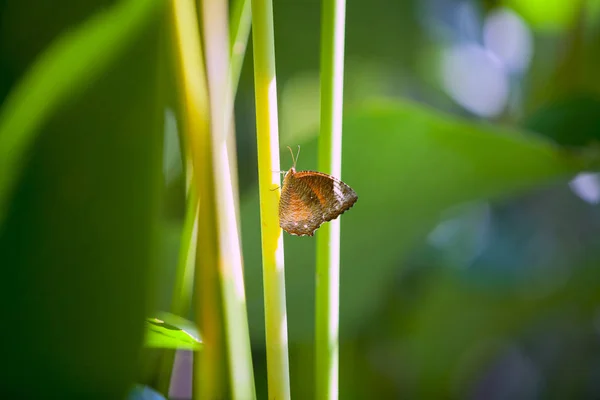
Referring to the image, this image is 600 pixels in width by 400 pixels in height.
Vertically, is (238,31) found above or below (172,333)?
above

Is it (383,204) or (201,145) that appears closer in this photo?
(201,145)

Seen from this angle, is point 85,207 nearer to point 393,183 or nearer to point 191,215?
point 191,215

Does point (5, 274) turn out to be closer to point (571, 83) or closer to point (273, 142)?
point (273, 142)

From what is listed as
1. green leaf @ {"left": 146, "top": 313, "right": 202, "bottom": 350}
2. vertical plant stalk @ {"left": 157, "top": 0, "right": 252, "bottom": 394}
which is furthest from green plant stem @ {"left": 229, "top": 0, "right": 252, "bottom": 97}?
green leaf @ {"left": 146, "top": 313, "right": 202, "bottom": 350}

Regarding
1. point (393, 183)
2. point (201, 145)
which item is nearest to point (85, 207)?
point (201, 145)

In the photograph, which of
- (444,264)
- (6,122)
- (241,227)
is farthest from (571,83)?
(6,122)

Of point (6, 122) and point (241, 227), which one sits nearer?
point (6, 122)
